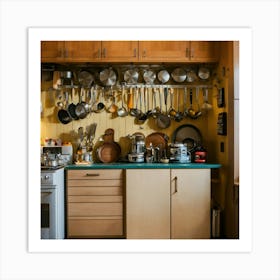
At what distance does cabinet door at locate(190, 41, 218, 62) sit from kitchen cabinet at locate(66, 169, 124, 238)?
150 cm

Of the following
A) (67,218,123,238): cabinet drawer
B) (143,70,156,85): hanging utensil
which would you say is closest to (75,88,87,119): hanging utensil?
(143,70,156,85): hanging utensil

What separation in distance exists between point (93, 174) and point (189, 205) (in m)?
1.01

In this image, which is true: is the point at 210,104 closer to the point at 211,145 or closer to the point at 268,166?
the point at 211,145

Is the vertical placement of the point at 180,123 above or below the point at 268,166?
above

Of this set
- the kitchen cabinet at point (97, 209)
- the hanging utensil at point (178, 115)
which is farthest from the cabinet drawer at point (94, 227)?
the hanging utensil at point (178, 115)

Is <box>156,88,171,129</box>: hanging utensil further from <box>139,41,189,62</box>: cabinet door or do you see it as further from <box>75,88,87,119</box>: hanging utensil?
<box>75,88,87,119</box>: hanging utensil

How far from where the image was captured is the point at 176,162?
4.62 metres

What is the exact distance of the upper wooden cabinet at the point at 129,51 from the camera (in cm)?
454

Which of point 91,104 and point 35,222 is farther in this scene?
point 91,104

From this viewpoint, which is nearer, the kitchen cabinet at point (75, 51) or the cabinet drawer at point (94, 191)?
the cabinet drawer at point (94, 191)

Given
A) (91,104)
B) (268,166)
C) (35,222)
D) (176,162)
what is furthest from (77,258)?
(91,104)

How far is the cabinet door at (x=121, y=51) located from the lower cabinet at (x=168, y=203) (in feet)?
3.90
